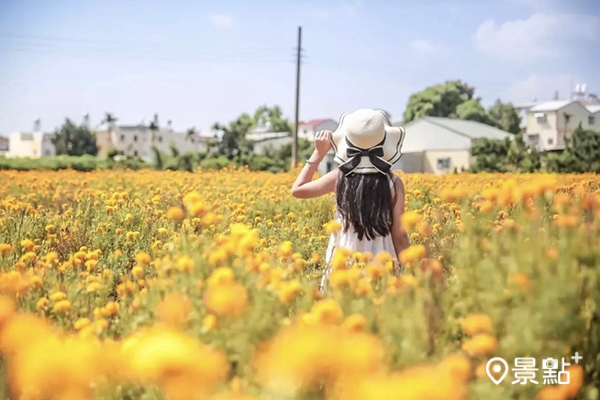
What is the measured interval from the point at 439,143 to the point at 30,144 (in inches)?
2029

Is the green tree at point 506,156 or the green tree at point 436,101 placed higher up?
the green tree at point 436,101

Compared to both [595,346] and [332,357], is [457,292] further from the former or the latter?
[332,357]

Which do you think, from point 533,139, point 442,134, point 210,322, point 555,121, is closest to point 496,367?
point 210,322

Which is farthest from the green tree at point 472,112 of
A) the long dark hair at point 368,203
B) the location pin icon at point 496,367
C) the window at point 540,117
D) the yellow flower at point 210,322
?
the yellow flower at point 210,322

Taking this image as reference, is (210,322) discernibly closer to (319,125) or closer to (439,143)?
(439,143)

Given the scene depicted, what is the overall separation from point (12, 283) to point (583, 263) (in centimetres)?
192

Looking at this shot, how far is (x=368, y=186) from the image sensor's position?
347 cm

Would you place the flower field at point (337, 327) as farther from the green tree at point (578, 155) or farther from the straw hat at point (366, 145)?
the green tree at point (578, 155)

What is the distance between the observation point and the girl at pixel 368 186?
348cm

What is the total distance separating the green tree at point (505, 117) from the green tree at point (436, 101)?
270 centimetres

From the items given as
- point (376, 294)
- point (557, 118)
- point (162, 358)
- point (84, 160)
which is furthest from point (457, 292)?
point (557, 118)

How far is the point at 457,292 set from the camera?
237 cm

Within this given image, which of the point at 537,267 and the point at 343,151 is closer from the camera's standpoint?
the point at 537,267

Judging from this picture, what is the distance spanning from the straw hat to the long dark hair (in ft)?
0.14
